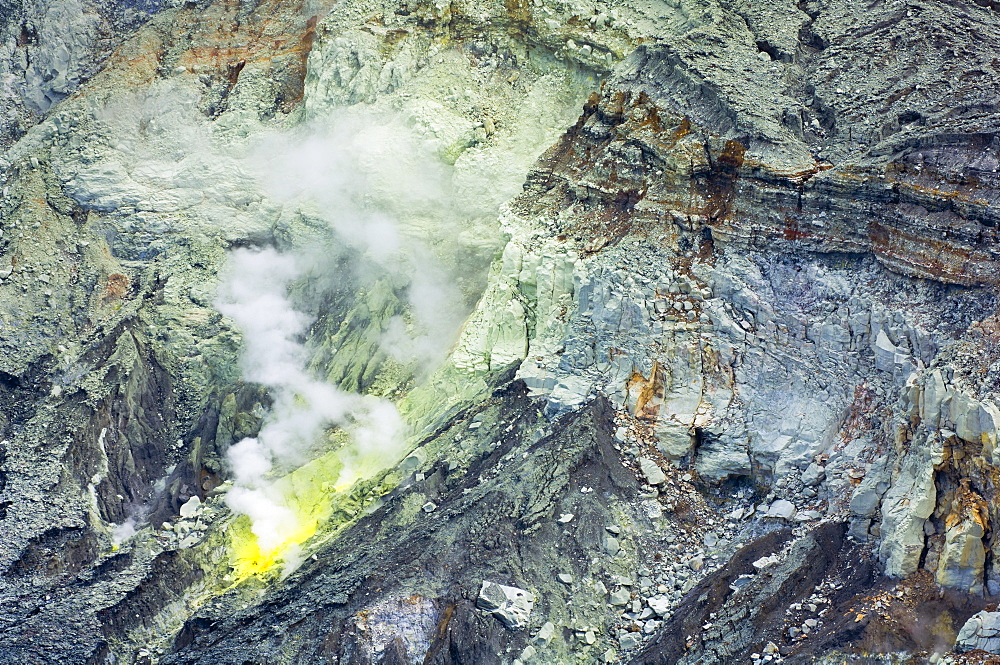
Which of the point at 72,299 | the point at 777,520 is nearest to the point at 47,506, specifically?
the point at 72,299

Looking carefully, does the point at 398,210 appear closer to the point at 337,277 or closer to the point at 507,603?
the point at 337,277

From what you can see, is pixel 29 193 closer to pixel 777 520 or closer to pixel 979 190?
pixel 777 520

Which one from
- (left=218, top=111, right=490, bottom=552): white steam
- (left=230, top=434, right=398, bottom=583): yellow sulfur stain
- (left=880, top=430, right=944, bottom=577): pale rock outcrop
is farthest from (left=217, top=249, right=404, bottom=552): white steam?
(left=880, top=430, right=944, bottom=577): pale rock outcrop

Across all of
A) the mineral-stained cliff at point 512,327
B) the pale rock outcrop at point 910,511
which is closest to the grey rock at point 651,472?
the mineral-stained cliff at point 512,327

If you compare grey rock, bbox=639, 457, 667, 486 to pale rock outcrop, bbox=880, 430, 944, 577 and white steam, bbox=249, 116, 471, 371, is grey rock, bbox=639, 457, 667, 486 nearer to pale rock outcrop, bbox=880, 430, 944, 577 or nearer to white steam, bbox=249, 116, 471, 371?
pale rock outcrop, bbox=880, 430, 944, 577

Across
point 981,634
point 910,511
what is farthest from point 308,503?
point 981,634

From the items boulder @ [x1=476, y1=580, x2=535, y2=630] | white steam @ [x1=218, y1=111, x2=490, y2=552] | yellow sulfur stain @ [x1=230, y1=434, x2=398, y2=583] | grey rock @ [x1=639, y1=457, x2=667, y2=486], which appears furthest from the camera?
white steam @ [x1=218, y1=111, x2=490, y2=552]
